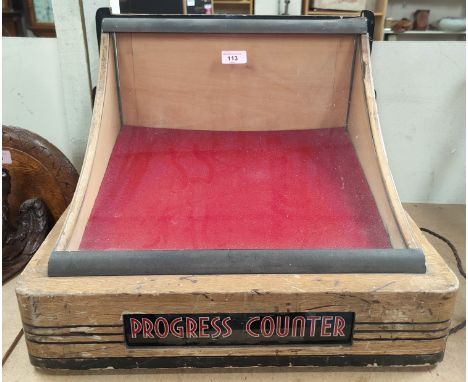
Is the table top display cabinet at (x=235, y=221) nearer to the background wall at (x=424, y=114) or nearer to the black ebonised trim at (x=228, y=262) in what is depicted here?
the black ebonised trim at (x=228, y=262)

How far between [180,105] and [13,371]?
725 mm

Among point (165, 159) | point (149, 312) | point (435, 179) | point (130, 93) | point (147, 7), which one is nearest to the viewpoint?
point (149, 312)

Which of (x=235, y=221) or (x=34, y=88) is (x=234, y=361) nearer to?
(x=235, y=221)

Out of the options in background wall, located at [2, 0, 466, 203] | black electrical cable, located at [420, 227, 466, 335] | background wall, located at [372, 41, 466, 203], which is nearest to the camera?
black electrical cable, located at [420, 227, 466, 335]

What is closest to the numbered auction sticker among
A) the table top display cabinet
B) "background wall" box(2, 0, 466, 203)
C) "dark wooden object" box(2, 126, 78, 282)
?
the table top display cabinet

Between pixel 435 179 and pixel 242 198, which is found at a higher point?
pixel 242 198

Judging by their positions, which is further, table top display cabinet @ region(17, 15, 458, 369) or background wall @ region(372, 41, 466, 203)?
background wall @ region(372, 41, 466, 203)

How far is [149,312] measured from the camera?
76cm

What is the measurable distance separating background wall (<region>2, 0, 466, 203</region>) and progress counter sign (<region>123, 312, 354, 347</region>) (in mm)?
924

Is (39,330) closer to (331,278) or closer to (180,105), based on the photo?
(331,278)

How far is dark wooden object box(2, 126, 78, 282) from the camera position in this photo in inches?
52.6

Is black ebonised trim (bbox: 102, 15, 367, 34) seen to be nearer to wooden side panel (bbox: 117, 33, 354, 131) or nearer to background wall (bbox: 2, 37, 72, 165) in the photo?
wooden side panel (bbox: 117, 33, 354, 131)

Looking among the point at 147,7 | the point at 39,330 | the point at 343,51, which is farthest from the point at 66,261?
the point at 147,7

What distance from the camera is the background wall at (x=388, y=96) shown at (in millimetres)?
1433
